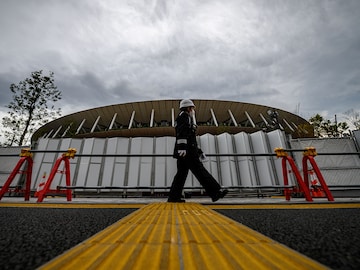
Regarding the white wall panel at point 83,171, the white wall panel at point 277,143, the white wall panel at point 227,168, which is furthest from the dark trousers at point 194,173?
the white wall panel at point 83,171

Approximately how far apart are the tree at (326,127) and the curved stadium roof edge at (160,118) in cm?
226

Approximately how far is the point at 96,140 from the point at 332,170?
40.0ft

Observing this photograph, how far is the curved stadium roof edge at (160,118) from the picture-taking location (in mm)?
20094

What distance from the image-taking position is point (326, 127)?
2597cm

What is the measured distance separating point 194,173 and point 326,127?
29649 millimetres

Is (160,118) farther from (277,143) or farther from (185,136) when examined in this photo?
(185,136)

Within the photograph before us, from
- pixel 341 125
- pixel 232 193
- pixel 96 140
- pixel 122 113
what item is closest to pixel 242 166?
pixel 232 193

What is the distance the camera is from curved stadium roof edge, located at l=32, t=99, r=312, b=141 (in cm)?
2009

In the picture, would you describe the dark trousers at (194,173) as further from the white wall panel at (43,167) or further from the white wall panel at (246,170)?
the white wall panel at (43,167)

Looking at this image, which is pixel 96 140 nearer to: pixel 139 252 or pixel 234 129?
pixel 139 252

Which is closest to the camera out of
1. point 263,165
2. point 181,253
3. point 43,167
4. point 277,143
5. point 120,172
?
point 181,253

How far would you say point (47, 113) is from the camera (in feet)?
60.0

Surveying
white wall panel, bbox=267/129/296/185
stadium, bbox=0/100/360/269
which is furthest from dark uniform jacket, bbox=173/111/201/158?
white wall panel, bbox=267/129/296/185

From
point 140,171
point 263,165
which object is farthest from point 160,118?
point 263,165
